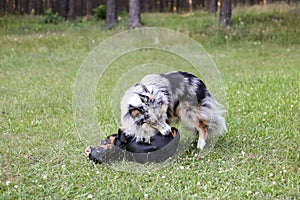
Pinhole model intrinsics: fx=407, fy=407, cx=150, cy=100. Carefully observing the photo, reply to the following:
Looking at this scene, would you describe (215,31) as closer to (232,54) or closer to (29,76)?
(232,54)

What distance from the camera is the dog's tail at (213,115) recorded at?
4.33m

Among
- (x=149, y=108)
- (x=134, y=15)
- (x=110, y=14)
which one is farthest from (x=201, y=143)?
(x=110, y=14)

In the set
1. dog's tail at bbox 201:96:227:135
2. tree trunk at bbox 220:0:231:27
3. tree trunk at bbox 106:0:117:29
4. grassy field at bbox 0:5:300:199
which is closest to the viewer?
grassy field at bbox 0:5:300:199

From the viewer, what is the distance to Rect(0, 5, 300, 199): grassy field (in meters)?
3.48

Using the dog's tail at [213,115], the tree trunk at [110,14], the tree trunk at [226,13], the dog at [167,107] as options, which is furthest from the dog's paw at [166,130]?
the tree trunk at [110,14]

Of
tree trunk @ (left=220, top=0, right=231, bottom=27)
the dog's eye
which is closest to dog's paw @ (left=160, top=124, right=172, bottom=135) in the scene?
the dog's eye

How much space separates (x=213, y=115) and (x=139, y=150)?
3.12 feet

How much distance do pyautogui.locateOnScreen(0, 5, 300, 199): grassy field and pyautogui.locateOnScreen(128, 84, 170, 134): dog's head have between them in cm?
49

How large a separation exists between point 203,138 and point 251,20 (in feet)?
38.7

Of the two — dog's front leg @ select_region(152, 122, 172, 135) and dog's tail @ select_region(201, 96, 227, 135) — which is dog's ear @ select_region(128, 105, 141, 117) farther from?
dog's tail @ select_region(201, 96, 227, 135)

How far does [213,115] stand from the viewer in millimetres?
4391

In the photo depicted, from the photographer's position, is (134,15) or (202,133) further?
(134,15)

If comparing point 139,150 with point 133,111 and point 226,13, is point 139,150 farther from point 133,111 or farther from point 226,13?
point 226,13

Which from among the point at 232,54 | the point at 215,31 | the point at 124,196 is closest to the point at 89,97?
A: the point at 124,196
